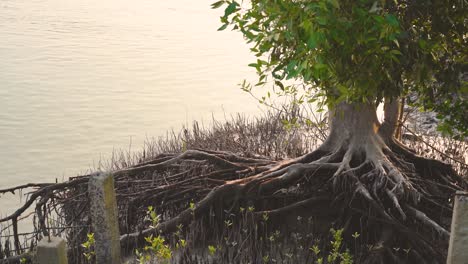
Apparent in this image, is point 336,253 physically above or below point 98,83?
below

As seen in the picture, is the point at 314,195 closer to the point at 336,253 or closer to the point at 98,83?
the point at 336,253

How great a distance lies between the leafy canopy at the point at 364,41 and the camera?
146 inches

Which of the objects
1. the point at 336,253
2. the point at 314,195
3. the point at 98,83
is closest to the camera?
the point at 336,253

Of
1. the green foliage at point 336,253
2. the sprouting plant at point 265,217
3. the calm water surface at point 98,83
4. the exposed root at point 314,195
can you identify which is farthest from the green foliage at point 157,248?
the calm water surface at point 98,83

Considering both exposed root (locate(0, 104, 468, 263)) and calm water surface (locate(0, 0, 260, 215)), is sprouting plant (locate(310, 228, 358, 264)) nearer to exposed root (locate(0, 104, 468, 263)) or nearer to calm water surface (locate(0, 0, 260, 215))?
exposed root (locate(0, 104, 468, 263))

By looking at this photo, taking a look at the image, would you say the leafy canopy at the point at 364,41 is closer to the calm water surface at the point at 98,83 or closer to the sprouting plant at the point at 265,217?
the sprouting plant at the point at 265,217

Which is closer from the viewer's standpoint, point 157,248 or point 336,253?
point 157,248

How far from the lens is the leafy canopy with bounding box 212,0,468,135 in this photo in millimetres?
3721

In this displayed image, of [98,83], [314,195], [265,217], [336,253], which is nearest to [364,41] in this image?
[336,253]

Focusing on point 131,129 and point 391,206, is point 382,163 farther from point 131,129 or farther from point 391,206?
point 131,129

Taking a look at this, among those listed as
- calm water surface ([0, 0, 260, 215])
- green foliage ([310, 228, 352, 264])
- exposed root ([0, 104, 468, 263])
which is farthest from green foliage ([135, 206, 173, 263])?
calm water surface ([0, 0, 260, 215])

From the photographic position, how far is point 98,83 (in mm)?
16500

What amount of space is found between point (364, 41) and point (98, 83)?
13.2m

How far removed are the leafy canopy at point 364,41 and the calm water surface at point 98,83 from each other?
5.58 meters
